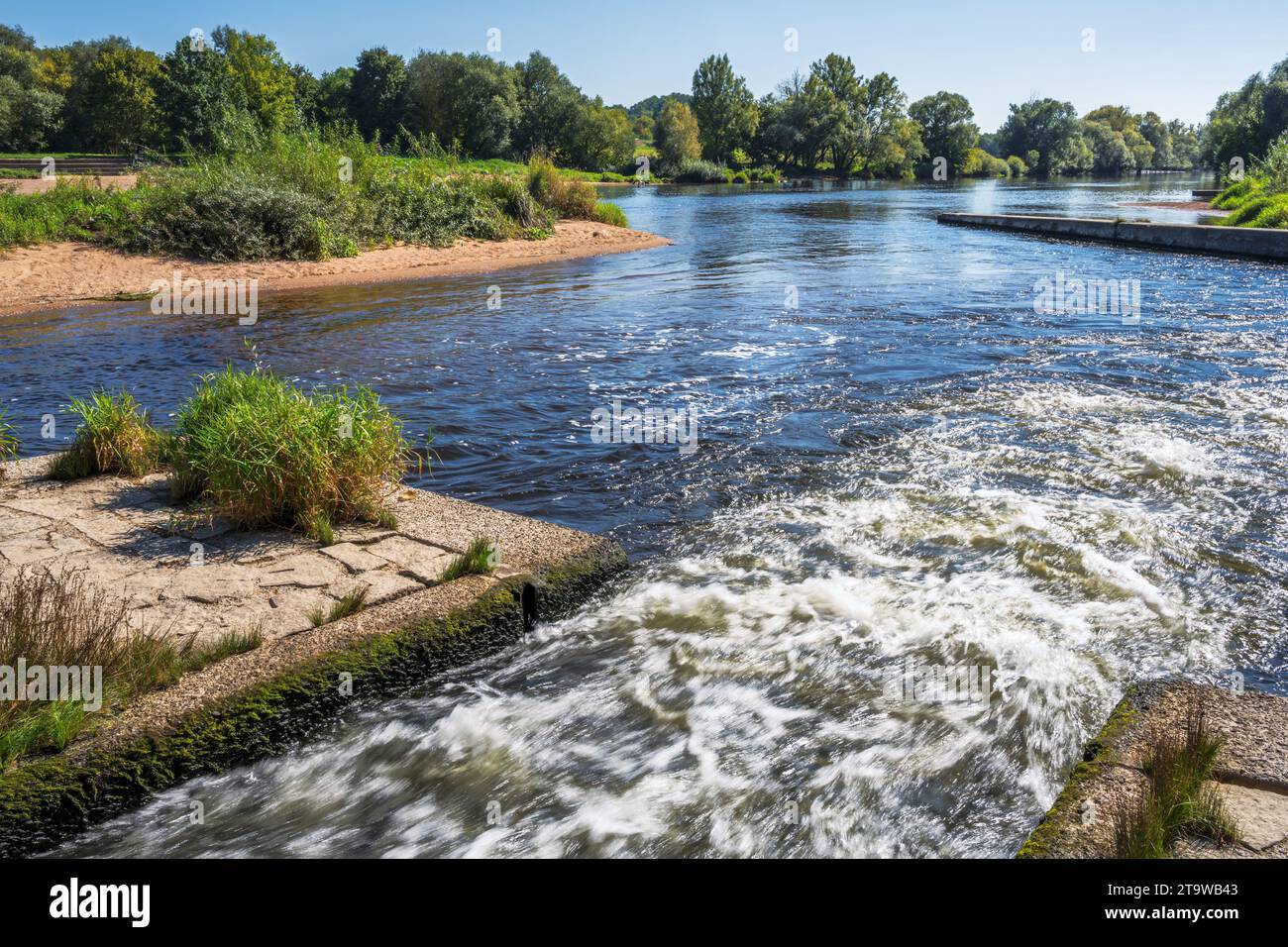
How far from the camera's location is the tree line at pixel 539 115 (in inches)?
2403

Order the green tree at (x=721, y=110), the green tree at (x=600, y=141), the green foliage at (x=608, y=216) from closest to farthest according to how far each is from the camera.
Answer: the green foliage at (x=608, y=216), the green tree at (x=600, y=141), the green tree at (x=721, y=110)

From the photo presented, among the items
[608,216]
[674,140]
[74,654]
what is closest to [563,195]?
[608,216]

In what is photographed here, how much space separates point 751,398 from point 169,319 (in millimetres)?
11343

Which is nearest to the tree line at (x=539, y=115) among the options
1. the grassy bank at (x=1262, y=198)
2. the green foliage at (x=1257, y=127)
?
the green foliage at (x=1257, y=127)

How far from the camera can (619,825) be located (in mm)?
3854

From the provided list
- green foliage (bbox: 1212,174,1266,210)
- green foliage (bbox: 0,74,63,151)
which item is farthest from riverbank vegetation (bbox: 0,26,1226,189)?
green foliage (bbox: 1212,174,1266,210)

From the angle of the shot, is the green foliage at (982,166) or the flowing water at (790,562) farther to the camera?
the green foliage at (982,166)

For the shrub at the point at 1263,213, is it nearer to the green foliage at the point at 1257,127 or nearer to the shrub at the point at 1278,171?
the shrub at the point at 1278,171

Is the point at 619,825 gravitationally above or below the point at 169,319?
below

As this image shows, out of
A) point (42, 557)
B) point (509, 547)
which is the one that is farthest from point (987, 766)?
point (42, 557)

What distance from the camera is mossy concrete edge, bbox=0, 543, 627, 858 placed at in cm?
355

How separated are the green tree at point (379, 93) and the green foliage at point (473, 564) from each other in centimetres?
9820

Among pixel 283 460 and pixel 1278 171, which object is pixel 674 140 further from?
pixel 283 460
